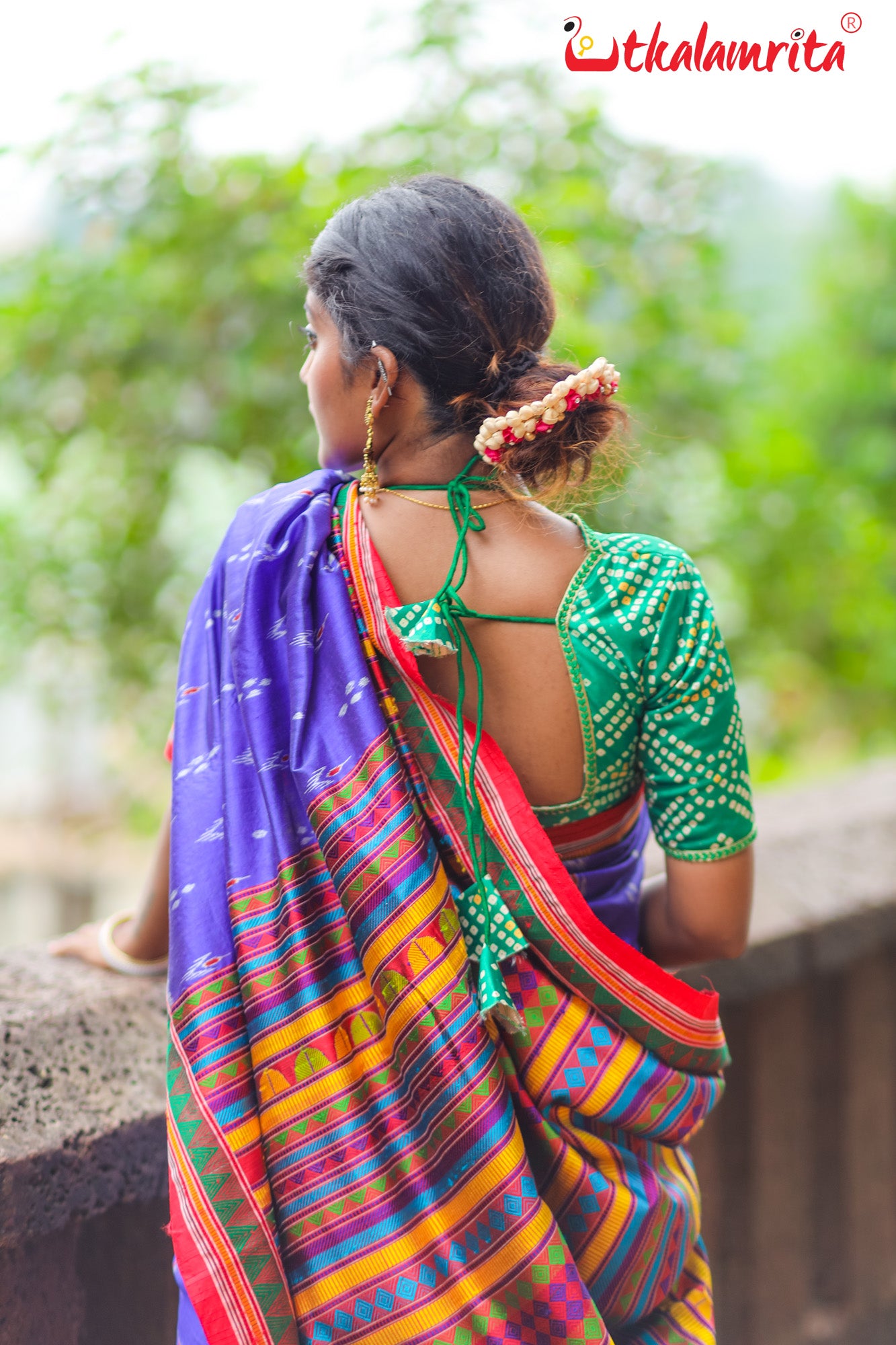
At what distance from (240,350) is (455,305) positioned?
2.03 m

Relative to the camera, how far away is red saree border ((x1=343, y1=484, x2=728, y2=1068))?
1.17 m

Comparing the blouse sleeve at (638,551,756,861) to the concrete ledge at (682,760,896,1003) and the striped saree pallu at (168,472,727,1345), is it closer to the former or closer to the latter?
the striped saree pallu at (168,472,727,1345)

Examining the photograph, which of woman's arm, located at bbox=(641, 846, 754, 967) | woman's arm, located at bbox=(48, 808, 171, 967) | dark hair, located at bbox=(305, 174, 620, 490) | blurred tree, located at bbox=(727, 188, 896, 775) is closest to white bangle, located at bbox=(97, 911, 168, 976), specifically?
woman's arm, located at bbox=(48, 808, 171, 967)

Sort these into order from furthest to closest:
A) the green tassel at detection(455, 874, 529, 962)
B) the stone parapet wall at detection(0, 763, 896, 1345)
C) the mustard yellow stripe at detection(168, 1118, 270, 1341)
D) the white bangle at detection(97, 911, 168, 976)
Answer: the white bangle at detection(97, 911, 168, 976) → the stone parapet wall at detection(0, 763, 896, 1345) → the green tassel at detection(455, 874, 529, 962) → the mustard yellow stripe at detection(168, 1118, 270, 1341)

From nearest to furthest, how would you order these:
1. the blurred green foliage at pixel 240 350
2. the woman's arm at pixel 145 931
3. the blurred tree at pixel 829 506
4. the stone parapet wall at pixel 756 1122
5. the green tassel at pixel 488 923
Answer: the green tassel at pixel 488 923 < the stone parapet wall at pixel 756 1122 < the woman's arm at pixel 145 931 < the blurred green foliage at pixel 240 350 < the blurred tree at pixel 829 506

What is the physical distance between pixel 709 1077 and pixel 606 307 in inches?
98.6

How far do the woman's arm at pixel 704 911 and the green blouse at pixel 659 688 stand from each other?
0.03m

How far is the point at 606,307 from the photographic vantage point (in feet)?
10.7

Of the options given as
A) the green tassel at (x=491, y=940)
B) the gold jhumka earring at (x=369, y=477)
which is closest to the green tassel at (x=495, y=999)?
the green tassel at (x=491, y=940)

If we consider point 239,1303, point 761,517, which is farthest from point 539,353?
point 761,517

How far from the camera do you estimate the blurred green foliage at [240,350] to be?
118 inches

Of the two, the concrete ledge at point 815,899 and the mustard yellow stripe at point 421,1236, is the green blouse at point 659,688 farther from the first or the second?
Answer: the concrete ledge at point 815,899

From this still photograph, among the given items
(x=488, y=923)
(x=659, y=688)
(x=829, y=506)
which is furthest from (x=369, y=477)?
(x=829, y=506)

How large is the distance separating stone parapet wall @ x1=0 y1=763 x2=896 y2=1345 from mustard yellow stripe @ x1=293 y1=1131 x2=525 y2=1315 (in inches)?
13.0
